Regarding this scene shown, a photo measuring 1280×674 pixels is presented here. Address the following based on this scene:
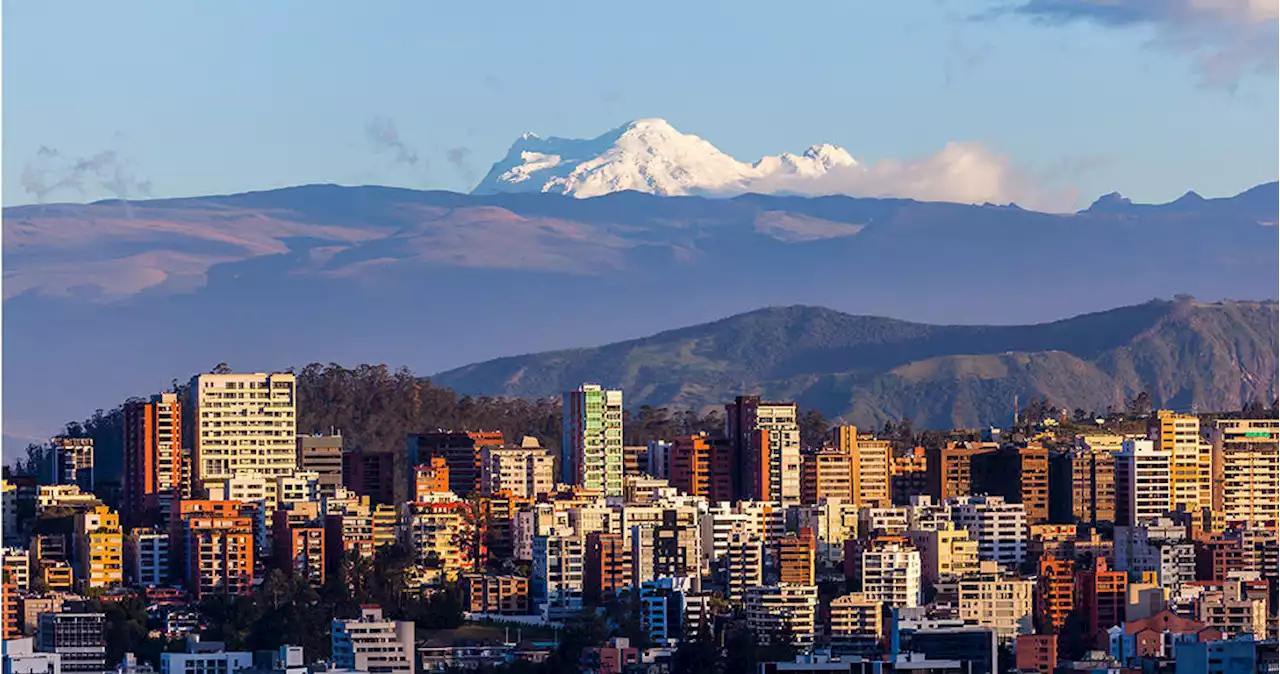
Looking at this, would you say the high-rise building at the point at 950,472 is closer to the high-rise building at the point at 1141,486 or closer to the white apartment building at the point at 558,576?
the high-rise building at the point at 1141,486

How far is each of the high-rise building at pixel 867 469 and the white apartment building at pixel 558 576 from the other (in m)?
9.18

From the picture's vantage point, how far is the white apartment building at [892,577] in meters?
37.2

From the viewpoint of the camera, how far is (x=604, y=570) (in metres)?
37.4

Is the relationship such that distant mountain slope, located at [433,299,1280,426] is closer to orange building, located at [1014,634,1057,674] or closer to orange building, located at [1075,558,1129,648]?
orange building, located at [1075,558,1129,648]

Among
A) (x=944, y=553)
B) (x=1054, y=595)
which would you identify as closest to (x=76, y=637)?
(x=1054, y=595)

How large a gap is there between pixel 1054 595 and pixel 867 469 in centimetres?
1082

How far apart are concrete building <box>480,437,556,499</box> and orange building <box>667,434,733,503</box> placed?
64.3 inches

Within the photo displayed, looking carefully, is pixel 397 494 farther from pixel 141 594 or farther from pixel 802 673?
pixel 802 673

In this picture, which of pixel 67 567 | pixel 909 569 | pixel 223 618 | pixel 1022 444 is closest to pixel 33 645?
pixel 223 618

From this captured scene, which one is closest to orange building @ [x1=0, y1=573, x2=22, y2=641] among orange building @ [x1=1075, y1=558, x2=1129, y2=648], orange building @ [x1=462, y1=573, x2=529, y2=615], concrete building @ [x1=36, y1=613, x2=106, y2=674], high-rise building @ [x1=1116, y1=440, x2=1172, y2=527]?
concrete building @ [x1=36, y1=613, x2=106, y2=674]

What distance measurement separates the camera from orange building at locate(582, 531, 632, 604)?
1460 inches

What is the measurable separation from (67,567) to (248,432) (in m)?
8.09

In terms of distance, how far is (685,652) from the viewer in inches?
1293

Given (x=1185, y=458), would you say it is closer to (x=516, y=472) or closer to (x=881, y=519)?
(x=881, y=519)
